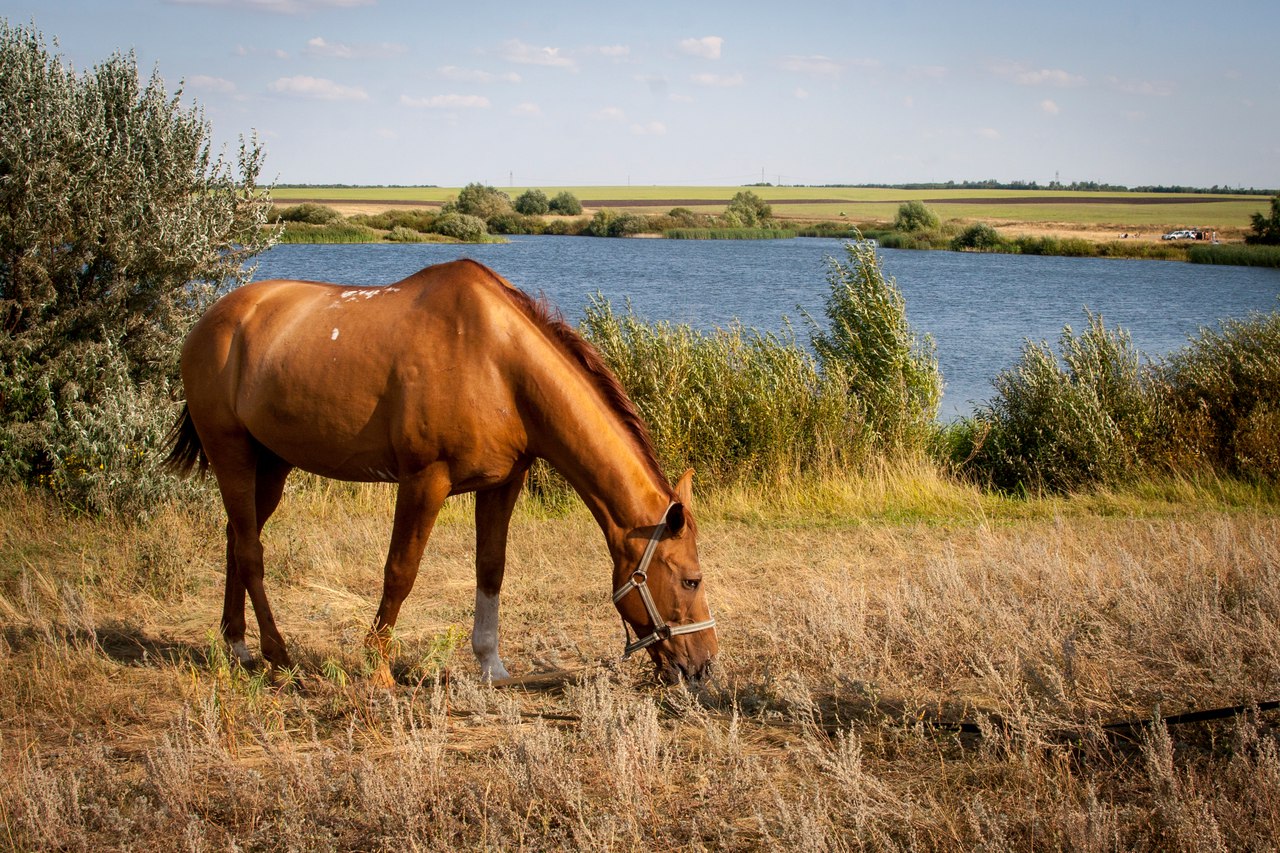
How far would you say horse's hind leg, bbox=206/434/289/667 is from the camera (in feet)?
17.4

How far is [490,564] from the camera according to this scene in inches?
203

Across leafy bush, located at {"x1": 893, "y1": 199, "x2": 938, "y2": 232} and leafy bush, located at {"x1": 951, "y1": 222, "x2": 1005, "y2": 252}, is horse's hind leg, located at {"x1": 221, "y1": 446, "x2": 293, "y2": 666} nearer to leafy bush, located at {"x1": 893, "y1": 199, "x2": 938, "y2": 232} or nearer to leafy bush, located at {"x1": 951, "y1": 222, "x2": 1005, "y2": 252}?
leafy bush, located at {"x1": 951, "y1": 222, "x2": 1005, "y2": 252}

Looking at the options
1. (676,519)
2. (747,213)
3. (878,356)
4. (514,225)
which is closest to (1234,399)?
(878,356)

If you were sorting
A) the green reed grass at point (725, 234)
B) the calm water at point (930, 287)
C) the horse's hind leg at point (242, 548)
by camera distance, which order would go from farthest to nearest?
the green reed grass at point (725, 234) → the calm water at point (930, 287) → the horse's hind leg at point (242, 548)

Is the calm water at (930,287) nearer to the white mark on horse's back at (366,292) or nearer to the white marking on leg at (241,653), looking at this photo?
the white mark on horse's back at (366,292)

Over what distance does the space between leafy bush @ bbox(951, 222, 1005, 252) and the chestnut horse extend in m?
73.3

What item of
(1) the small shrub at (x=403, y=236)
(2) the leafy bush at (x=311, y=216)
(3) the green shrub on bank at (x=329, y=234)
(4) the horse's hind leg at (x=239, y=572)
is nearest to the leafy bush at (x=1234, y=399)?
(4) the horse's hind leg at (x=239, y=572)

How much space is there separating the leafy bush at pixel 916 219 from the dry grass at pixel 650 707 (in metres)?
76.2

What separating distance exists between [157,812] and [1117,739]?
3.88 meters

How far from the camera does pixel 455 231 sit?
6581cm

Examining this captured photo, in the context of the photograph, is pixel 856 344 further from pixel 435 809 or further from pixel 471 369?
pixel 435 809

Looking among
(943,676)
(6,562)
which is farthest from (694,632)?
(6,562)

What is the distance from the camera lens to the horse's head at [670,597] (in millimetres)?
4574

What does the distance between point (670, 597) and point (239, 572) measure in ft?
8.11
